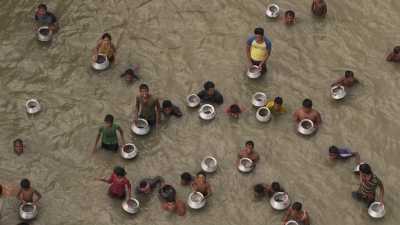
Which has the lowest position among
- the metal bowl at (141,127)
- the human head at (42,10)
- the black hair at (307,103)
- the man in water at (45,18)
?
the metal bowl at (141,127)

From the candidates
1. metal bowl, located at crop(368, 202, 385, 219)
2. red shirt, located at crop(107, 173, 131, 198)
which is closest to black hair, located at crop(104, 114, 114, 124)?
red shirt, located at crop(107, 173, 131, 198)

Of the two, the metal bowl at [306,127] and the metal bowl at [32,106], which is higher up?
the metal bowl at [32,106]

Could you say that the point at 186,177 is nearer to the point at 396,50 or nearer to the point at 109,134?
the point at 109,134

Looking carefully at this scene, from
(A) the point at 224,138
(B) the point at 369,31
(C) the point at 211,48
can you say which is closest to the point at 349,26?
(B) the point at 369,31

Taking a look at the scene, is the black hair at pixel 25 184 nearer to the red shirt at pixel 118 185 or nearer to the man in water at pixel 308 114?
the red shirt at pixel 118 185

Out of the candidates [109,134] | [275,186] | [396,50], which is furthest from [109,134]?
[396,50]

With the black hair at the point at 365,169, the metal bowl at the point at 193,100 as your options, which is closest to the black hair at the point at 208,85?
the metal bowl at the point at 193,100
